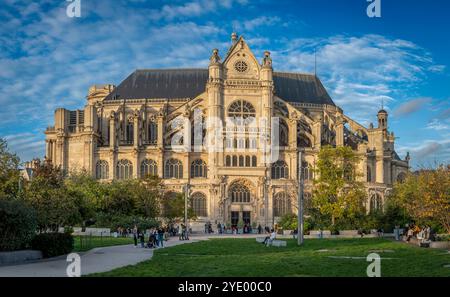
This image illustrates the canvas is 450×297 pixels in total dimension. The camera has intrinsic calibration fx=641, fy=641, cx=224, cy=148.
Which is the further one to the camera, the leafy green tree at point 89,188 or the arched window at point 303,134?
the arched window at point 303,134

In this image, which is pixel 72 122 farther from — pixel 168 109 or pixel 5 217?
pixel 5 217

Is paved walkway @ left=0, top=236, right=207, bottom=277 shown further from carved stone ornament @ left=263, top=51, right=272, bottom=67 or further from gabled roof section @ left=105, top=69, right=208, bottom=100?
gabled roof section @ left=105, top=69, right=208, bottom=100

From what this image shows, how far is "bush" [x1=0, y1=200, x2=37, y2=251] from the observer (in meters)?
30.2

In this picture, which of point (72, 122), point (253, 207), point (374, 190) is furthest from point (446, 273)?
point (72, 122)

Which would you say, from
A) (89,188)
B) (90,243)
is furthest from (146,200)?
(90,243)

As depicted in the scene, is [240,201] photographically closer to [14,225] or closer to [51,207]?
[51,207]

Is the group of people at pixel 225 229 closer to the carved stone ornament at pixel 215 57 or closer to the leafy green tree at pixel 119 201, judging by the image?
the leafy green tree at pixel 119 201

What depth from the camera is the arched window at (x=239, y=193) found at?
88.2 metres

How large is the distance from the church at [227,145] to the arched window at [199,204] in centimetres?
14

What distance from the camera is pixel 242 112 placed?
91000 mm

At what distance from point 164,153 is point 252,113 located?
539 inches

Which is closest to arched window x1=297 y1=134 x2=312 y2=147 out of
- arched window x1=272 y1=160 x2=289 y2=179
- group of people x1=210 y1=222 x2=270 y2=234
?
arched window x1=272 y1=160 x2=289 y2=179

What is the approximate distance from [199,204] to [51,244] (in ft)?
184

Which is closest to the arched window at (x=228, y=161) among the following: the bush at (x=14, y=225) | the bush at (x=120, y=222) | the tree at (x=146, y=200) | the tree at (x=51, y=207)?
the tree at (x=146, y=200)
